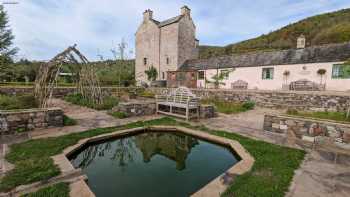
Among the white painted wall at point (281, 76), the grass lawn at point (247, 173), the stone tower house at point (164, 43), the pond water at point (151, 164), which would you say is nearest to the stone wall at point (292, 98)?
the white painted wall at point (281, 76)

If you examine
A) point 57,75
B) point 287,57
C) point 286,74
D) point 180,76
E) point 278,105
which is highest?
point 287,57

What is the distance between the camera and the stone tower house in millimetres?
18812

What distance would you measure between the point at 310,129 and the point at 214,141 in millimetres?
2468

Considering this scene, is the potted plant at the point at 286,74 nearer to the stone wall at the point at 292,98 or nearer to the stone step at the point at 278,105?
the stone wall at the point at 292,98

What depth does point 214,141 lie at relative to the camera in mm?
4320

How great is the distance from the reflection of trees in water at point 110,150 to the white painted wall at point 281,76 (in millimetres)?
13164

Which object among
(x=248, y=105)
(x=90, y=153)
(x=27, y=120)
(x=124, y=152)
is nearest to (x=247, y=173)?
(x=124, y=152)

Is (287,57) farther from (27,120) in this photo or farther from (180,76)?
(27,120)

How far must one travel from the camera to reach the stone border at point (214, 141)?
2.14m

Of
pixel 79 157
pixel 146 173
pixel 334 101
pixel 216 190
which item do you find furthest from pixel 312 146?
pixel 334 101

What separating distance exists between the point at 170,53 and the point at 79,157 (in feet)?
57.6

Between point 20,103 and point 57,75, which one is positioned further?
point 57,75

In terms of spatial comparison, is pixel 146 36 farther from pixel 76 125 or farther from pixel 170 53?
pixel 76 125

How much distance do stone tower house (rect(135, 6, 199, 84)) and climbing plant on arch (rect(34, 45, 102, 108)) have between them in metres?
12.1
